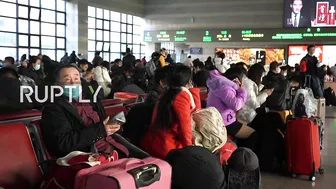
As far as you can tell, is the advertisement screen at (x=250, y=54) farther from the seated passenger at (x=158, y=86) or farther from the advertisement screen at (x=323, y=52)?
the seated passenger at (x=158, y=86)

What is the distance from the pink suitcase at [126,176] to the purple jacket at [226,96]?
2184 millimetres

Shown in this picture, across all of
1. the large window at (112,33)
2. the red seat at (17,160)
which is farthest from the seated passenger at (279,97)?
the large window at (112,33)

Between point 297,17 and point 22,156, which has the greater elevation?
point 297,17

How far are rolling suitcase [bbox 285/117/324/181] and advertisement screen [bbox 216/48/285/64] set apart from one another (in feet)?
46.1

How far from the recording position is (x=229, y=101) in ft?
14.2

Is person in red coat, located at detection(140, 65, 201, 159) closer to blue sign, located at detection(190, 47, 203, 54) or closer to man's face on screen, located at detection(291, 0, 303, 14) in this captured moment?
man's face on screen, located at detection(291, 0, 303, 14)

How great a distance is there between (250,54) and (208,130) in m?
15.8

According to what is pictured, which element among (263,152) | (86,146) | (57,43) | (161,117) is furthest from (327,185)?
(57,43)

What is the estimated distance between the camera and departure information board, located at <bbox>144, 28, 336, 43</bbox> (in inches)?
651

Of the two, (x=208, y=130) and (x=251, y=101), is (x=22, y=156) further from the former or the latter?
(x=251, y=101)

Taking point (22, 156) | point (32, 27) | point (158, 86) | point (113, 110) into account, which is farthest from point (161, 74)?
point (32, 27)

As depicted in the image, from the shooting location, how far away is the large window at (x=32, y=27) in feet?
49.9

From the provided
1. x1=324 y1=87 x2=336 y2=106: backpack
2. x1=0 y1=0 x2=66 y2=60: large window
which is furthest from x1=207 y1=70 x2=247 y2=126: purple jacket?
x1=0 y1=0 x2=66 y2=60: large window

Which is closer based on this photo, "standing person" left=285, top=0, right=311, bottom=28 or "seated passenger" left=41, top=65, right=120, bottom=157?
"seated passenger" left=41, top=65, right=120, bottom=157
